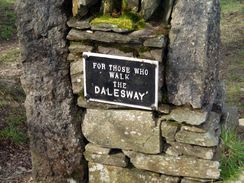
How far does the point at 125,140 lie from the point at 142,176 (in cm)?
38

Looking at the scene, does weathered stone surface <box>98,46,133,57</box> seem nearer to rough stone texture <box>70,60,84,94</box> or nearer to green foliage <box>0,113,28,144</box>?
rough stone texture <box>70,60,84,94</box>

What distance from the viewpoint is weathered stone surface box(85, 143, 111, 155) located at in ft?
14.2

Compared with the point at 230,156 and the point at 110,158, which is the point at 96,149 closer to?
the point at 110,158

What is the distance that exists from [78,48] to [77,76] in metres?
0.27

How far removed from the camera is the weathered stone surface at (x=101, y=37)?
3891mm

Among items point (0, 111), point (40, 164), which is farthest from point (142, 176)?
point (0, 111)

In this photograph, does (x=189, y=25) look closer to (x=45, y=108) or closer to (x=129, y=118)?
(x=129, y=118)

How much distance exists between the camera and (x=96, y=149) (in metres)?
4.38

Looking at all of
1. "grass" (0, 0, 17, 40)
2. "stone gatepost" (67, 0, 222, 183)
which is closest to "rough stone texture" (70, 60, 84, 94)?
"stone gatepost" (67, 0, 222, 183)

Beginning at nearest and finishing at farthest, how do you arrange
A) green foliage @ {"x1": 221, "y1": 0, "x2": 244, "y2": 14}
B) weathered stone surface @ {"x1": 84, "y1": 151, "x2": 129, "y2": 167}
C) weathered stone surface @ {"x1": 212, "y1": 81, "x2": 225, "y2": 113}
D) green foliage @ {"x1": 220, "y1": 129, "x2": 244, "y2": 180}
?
green foliage @ {"x1": 220, "y1": 129, "x2": 244, "y2": 180} → weathered stone surface @ {"x1": 84, "y1": 151, "x2": 129, "y2": 167} → weathered stone surface @ {"x1": 212, "y1": 81, "x2": 225, "y2": 113} → green foliage @ {"x1": 221, "y1": 0, "x2": 244, "y2": 14}

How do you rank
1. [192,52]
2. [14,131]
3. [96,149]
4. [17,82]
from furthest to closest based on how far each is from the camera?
[17,82] → [14,131] → [96,149] → [192,52]

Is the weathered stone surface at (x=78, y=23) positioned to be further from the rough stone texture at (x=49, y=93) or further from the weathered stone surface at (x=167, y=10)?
the weathered stone surface at (x=167, y=10)

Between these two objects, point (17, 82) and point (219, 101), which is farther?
point (17, 82)

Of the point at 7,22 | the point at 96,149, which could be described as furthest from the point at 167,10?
the point at 7,22
